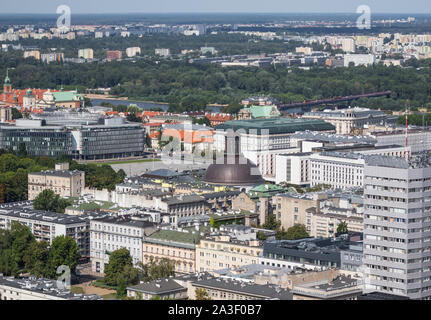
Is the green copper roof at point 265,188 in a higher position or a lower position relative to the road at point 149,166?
higher

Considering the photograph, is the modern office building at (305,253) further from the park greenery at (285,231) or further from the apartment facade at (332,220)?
the apartment facade at (332,220)

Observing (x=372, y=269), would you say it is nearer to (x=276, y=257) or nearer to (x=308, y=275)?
(x=308, y=275)

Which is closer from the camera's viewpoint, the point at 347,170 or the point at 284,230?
the point at 284,230

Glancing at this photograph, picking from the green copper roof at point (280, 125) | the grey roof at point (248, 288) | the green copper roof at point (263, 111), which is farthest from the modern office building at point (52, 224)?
the green copper roof at point (263, 111)

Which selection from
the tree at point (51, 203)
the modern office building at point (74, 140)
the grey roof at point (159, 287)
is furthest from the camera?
the modern office building at point (74, 140)

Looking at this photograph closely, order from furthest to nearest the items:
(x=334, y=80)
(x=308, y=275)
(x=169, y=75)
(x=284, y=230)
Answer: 1. (x=169, y=75)
2. (x=334, y=80)
3. (x=284, y=230)
4. (x=308, y=275)
